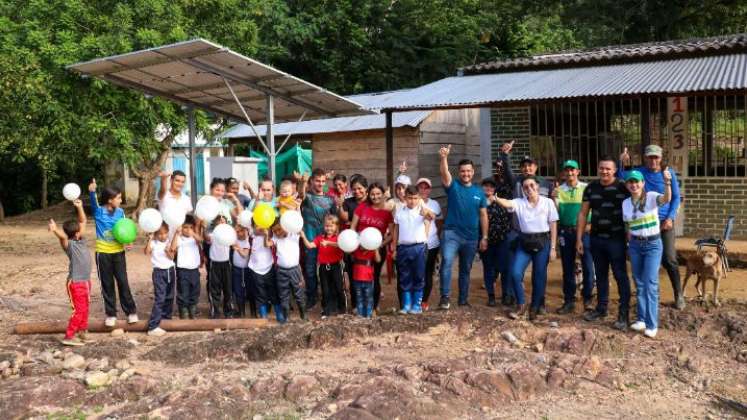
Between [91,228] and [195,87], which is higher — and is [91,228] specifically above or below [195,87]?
below

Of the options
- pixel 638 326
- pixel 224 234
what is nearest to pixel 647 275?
pixel 638 326

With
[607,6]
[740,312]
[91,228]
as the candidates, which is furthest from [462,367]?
[607,6]

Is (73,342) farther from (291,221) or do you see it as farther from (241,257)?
(291,221)

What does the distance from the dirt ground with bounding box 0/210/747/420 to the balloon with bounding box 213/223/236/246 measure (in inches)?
32.2

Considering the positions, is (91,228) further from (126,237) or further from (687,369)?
(687,369)

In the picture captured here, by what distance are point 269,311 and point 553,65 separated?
6616 mm

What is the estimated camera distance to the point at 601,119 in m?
11.4

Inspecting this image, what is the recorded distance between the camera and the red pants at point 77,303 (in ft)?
19.5

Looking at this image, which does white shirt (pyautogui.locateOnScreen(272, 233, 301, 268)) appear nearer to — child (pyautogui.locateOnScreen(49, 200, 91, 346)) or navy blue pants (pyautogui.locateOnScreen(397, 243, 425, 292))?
navy blue pants (pyautogui.locateOnScreen(397, 243, 425, 292))

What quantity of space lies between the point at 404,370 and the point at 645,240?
95.4 inches

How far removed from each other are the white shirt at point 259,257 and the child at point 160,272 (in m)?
0.73

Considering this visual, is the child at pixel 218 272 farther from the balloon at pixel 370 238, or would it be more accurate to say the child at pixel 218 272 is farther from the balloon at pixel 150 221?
the balloon at pixel 370 238

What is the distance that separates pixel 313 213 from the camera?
6.86 meters

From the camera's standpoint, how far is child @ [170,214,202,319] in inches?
255
